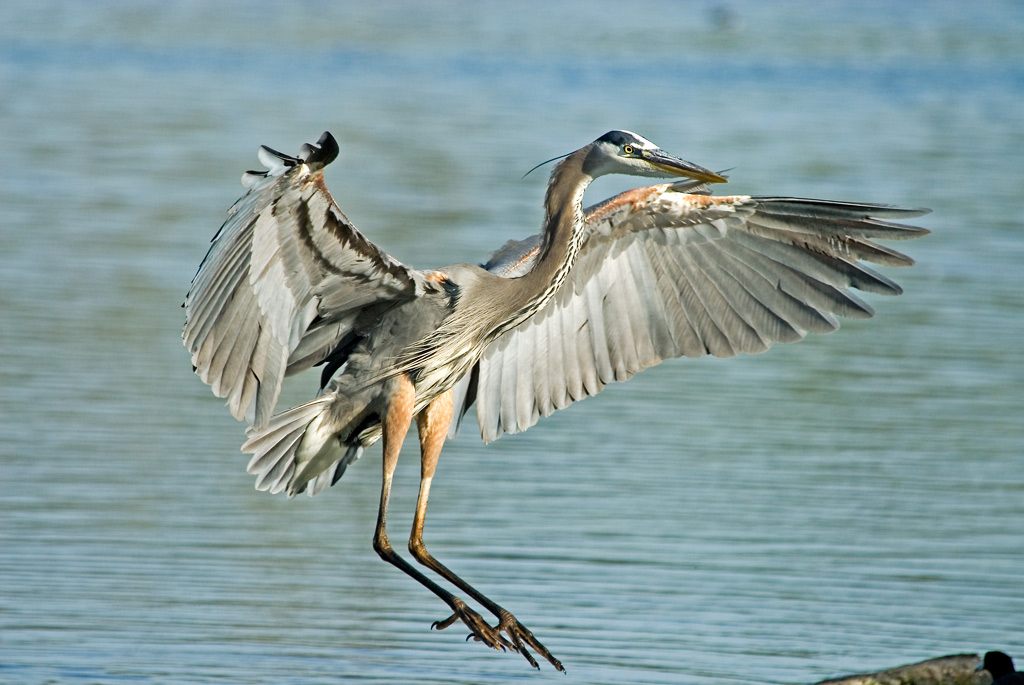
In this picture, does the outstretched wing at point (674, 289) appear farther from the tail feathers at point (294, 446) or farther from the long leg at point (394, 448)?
the tail feathers at point (294, 446)

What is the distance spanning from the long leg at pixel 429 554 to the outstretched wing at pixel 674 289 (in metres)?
0.42

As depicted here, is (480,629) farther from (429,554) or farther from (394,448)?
(394,448)

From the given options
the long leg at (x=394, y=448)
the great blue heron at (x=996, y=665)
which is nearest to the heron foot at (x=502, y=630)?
the long leg at (x=394, y=448)

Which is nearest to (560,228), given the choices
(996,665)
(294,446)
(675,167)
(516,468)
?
(675,167)

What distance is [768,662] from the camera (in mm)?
6613

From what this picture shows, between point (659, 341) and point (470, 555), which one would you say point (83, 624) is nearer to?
point (470, 555)

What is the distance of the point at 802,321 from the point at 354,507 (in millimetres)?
2655

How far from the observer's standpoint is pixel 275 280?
6023 mm

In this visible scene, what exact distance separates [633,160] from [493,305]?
0.82 metres

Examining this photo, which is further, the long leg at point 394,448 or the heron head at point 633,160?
the long leg at point 394,448

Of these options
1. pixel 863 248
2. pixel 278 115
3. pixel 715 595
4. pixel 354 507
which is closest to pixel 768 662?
pixel 715 595

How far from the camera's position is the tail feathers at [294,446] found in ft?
21.7

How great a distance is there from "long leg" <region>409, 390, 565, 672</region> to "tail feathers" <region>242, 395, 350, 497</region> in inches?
15.6

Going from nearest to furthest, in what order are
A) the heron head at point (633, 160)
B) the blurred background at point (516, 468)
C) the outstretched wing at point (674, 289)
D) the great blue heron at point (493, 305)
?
the great blue heron at point (493, 305) < the heron head at point (633, 160) < the blurred background at point (516, 468) < the outstretched wing at point (674, 289)
